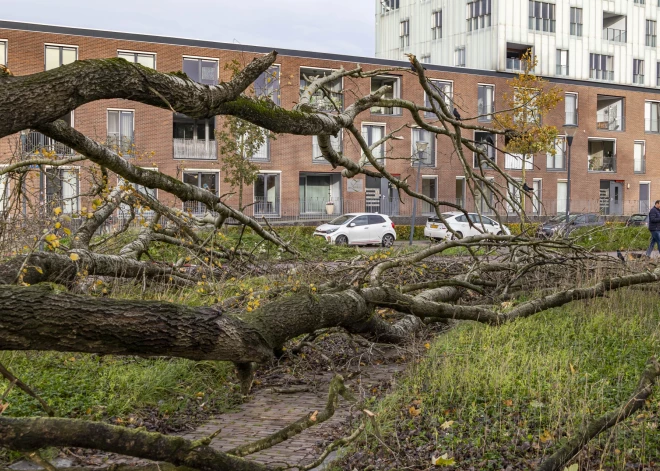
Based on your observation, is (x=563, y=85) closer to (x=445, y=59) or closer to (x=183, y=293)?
(x=445, y=59)

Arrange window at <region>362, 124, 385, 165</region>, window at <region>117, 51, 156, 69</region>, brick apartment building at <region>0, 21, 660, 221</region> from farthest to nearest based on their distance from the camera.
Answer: window at <region>362, 124, 385, 165</region>
window at <region>117, 51, 156, 69</region>
brick apartment building at <region>0, 21, 660, 221</region>

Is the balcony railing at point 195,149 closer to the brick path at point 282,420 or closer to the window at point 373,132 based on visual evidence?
the window at point 373,132

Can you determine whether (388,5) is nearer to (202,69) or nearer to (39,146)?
(202,69)

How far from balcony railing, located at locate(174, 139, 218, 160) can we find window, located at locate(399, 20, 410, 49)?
22.8 m

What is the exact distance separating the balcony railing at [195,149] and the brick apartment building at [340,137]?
5cm

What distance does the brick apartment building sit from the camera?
3466cm

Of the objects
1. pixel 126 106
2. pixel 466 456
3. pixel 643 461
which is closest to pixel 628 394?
pixel 643 461

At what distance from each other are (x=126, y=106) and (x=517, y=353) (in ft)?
102

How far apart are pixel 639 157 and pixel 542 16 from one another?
11737 millimetres

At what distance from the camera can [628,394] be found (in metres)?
6.46

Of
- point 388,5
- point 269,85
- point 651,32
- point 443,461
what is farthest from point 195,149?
point 651,32

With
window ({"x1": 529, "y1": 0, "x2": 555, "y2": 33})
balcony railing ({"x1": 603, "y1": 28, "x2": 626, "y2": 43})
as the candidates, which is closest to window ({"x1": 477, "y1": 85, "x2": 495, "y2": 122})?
window ({"x1": 529, "y1": 0, "x2": 555, "y2": 33})

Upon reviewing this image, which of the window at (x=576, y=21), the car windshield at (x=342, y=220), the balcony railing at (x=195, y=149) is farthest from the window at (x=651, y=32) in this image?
the car windshield at (x=342, y=220)

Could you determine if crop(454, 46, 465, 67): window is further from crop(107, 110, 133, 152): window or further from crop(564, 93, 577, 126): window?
crop(107, 110, 133, 152): window
